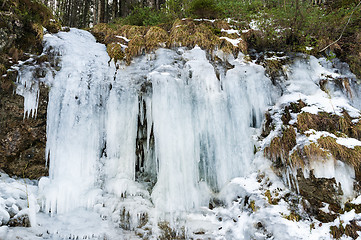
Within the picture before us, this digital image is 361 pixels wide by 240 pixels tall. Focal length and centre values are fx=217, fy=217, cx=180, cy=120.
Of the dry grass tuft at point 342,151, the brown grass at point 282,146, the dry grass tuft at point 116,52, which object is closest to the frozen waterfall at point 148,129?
the dry grass tuft at point 116,52

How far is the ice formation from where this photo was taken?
4.43 m

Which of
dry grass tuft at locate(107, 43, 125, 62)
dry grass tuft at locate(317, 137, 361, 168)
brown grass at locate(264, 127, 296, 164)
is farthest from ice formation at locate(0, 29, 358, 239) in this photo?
dry grass tuft at locate(317, 137, 361, 168)

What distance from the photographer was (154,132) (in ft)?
16.3

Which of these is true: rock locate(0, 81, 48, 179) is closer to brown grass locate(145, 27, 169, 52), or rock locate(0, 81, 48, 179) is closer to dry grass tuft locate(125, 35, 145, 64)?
dry grass tuft locate(125, 35, 145, 64)

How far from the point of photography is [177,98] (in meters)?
5.15

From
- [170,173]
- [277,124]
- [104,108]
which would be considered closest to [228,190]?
[170,173]

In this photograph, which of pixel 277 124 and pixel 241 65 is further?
pixel 241 65

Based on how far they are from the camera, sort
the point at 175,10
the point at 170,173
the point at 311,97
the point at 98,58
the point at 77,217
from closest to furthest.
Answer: the point at 77,217, the point at 170,173, the point at 311,97, the point at 98,58, the point at 175,10

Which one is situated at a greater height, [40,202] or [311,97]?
[311,97]

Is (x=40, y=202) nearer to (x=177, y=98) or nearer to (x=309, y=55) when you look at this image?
(x=177, y=98)

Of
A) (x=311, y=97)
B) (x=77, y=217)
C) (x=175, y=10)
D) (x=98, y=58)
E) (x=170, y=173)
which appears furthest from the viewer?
(x=175, y=10)

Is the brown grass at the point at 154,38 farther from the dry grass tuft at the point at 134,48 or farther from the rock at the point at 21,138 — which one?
the rock at the point at 21,138

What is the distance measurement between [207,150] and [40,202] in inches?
142

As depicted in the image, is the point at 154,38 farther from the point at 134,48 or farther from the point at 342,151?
the point at 342,151
